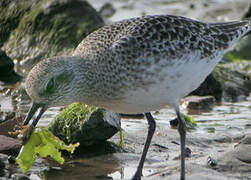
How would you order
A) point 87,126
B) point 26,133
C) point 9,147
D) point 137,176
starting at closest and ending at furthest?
point 26,133 → point 137,176 → point 9,147 → point 87,126

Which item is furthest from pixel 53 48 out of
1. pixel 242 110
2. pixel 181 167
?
pixel 181 167

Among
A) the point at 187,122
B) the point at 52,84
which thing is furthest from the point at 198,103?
the point at 52,84

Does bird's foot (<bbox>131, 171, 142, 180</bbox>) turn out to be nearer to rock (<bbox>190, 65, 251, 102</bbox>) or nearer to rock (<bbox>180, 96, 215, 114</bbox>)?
rock (<bbox>180, 96, 215, 114</bbox>)

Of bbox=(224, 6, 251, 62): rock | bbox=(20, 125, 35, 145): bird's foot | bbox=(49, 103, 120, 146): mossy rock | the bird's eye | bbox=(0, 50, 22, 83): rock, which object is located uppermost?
the bird's eye

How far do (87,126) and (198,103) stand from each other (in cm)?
386

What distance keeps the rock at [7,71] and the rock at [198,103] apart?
152 inches

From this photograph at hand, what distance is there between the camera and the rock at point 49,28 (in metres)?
13.8

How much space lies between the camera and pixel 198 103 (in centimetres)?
1139

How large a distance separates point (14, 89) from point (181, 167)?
5442mm

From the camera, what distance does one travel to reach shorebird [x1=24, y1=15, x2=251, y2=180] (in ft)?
22.8

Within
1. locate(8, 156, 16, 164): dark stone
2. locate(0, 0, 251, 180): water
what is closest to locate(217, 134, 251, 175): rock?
locate(0, 0, 251, 180): water

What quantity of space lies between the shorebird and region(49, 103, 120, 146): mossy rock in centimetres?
76

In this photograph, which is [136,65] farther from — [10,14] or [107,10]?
[107,10]

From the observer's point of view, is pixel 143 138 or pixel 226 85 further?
pixel 226 85
